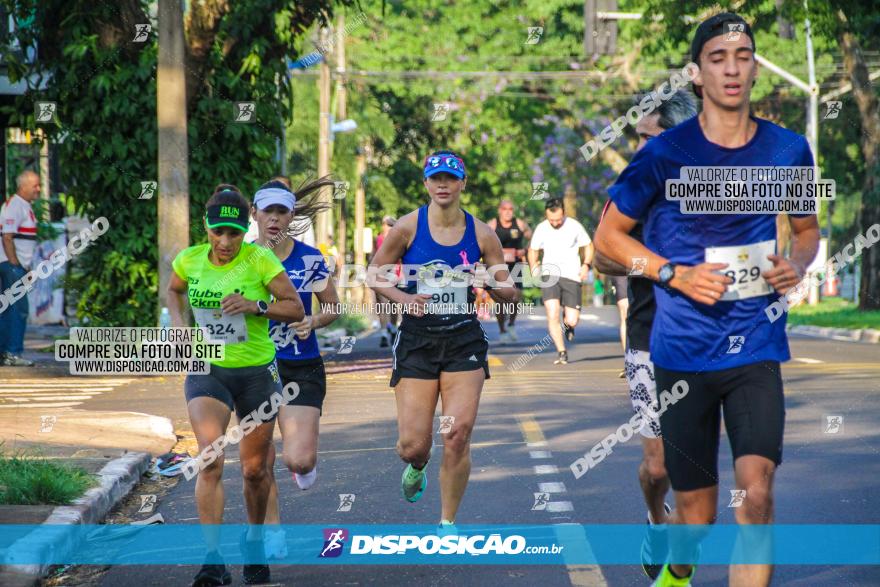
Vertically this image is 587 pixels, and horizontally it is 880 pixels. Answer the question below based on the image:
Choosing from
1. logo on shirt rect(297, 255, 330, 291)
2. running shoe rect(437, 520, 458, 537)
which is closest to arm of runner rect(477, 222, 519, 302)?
logo on shirt rect(297, 255, 330, 291)

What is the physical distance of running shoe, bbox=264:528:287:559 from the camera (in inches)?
299

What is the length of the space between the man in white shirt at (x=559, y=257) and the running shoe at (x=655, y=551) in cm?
1263

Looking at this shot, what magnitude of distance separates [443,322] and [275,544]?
56.2 inches

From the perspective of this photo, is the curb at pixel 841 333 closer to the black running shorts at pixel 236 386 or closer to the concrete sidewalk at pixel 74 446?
the concrete sidewalk at pixel 74 446

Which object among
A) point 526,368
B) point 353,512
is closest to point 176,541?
point 353,512

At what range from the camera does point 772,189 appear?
17.6 ft

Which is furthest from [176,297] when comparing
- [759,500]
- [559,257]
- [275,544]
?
[559,257]

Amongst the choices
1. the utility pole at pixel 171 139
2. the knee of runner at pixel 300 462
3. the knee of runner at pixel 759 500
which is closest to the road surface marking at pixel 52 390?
the utility pole at pixel 171 139

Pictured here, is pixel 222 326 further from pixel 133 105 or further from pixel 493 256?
pixel 133 105

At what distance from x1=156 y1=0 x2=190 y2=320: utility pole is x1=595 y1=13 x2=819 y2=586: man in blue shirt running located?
513 inches

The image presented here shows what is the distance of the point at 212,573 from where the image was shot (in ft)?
22.7

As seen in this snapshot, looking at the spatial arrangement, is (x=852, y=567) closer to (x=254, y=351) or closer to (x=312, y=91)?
(x=254, y=351)

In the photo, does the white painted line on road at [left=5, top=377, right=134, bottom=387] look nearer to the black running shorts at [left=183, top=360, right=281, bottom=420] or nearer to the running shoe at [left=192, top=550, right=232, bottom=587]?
the black running shorts at [left=183, top=360, right=281, bottom=420]

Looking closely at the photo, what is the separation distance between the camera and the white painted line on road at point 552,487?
949 centimetres
